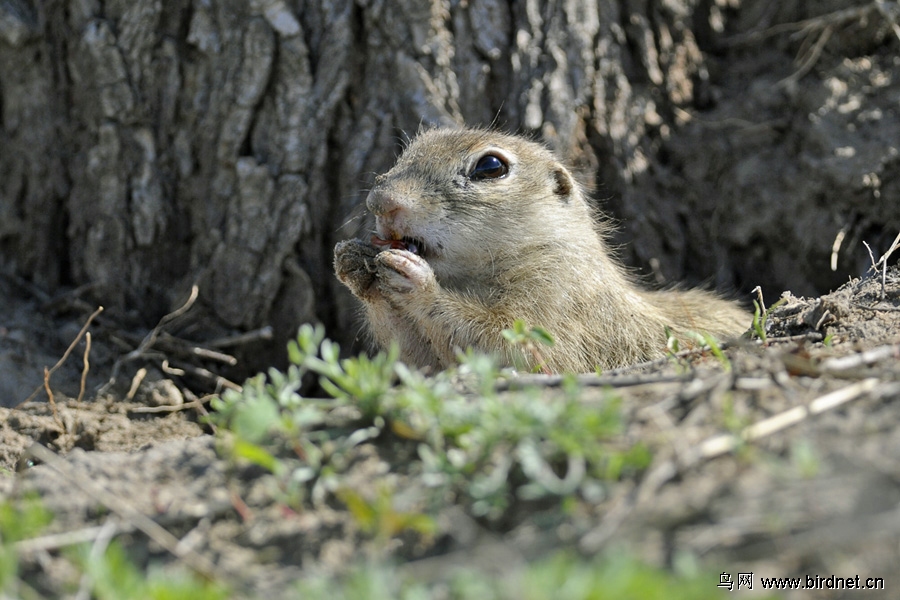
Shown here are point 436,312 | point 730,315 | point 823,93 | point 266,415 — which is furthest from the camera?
point 823,93

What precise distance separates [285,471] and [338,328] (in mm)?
3858

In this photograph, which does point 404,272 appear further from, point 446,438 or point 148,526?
point 148,526

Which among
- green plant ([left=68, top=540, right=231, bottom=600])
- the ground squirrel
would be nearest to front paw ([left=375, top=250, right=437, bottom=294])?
the ground squirrel

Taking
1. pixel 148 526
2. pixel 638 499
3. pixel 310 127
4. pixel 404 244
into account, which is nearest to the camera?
pixel 638 499

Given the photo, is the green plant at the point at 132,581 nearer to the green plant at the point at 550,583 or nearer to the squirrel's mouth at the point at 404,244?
the green plant at the point at 550,583

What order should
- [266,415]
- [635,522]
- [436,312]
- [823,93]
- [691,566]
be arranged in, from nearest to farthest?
[691,566], [635,522], [266,415], [436,312], [823,93]

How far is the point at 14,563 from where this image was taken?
6.54 ft

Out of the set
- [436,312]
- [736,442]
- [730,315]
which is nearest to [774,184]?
[730,315]

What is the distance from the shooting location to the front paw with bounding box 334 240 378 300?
15.8 feet

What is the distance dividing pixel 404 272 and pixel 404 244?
0.33m

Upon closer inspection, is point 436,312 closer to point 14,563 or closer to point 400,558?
point 400,558

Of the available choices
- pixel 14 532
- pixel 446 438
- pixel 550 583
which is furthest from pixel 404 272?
pixel 550 583

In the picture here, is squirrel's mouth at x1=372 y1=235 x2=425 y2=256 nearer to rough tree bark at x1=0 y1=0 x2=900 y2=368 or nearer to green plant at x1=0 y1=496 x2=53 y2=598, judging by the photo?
rough tree bark at x1=0 y1=0 x2=900 y2=368

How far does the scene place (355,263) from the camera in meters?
4.81
